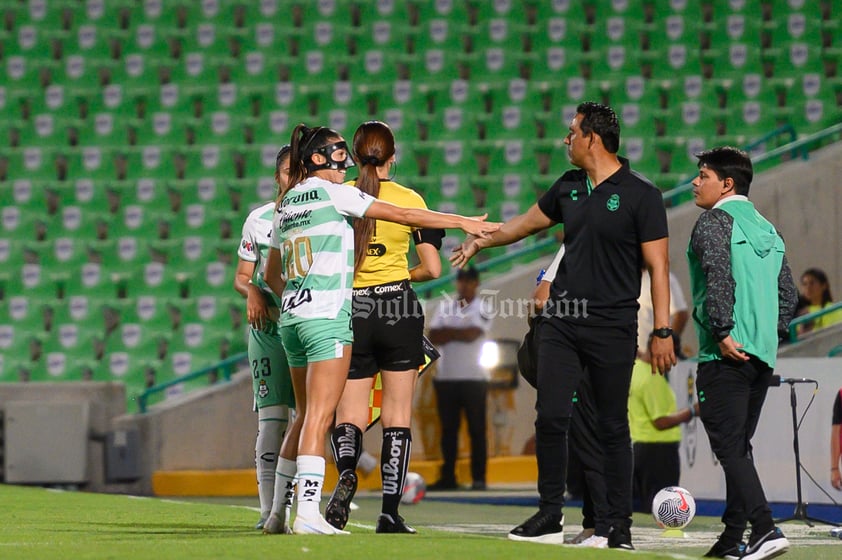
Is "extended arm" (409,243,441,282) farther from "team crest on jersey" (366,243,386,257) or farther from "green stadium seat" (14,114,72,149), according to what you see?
"green stadium seat" (14,114,72,149)

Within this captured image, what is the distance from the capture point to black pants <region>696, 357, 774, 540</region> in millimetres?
6316

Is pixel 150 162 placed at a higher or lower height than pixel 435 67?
lower

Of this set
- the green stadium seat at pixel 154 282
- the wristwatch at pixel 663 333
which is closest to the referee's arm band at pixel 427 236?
the wristwatch at pixel 663 333

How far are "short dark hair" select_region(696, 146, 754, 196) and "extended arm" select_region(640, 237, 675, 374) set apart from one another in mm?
558

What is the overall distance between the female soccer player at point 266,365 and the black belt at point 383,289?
489 mm

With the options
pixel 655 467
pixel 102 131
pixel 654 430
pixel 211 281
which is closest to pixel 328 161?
pixel 654 430

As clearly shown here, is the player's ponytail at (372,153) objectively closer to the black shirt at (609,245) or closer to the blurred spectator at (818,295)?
the black shirt at (609,245)

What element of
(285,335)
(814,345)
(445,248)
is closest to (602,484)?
(285,335)

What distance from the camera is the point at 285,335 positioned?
21.2 feet

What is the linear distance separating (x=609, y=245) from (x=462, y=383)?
22.8ft

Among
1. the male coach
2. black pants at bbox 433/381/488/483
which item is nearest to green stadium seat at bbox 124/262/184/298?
black pants at bbox 433/381/488/483

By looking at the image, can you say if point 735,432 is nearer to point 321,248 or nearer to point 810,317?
point 321,248

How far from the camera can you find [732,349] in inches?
249

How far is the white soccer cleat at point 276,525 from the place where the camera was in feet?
21.9
